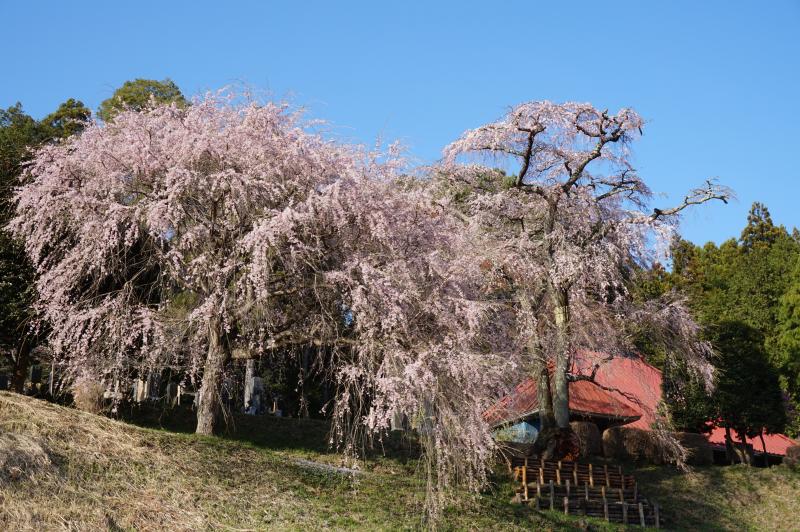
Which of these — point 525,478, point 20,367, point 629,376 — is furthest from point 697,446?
point 20,367

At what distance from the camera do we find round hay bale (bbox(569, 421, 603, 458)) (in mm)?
25203

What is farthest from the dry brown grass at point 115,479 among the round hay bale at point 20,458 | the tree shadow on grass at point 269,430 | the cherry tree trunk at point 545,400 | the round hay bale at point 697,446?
the round hay bale at point 697,446

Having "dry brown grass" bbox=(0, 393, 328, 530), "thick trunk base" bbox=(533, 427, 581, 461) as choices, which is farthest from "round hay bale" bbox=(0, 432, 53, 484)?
"thick trunk base" bbox=(533, 427, 581, 461)

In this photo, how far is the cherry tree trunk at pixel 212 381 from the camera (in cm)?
1608

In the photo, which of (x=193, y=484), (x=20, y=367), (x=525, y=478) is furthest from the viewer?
(x=525, y=478)

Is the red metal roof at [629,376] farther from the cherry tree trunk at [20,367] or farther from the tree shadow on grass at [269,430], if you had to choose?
the cherry tree trunk at [20,367]

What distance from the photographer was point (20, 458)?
39.2 ft

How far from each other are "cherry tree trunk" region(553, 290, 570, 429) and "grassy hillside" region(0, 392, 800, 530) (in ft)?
13.0

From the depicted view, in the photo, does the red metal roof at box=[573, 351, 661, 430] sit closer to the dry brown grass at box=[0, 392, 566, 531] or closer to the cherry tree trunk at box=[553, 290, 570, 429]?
the cherry tree trunk at box=[553, 290, 570, 429]

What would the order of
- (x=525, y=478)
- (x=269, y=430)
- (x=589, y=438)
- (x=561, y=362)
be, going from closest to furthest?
(x=269, y=430) → (x=525, y=478) → (x=561, y=362) → (x=589, y=438)

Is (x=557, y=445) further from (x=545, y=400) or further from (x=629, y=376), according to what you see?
(x=629, y=376)

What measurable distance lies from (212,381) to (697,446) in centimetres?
1739

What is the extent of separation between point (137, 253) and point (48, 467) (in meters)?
5.89

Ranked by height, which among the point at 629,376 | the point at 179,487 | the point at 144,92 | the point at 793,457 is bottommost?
the point at 179,487
